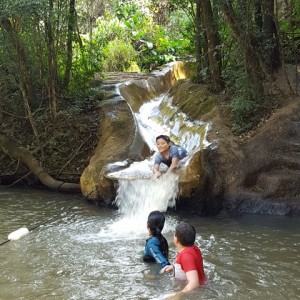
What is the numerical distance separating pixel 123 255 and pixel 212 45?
6.77m

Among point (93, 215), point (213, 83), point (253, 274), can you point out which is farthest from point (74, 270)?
point (213, 83)

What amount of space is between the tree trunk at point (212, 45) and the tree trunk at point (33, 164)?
4521mm

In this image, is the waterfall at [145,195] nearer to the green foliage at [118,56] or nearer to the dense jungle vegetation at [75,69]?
the dense jungle vegetation at [75,69]

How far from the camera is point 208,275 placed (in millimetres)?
5238

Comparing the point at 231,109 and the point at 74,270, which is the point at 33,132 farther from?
the point at 74,270

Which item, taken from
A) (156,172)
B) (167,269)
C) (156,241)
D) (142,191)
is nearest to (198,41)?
(156,172)

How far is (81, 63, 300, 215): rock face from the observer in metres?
8.10

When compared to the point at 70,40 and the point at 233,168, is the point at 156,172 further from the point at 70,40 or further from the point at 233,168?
the point at 70,40

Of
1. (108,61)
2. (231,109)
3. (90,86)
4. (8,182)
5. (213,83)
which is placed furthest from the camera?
(108,61)

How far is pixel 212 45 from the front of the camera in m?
11.1

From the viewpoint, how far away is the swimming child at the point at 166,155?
8.09m

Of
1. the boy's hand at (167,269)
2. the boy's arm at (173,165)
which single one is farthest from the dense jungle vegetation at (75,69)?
the boy's hand at (167,269)

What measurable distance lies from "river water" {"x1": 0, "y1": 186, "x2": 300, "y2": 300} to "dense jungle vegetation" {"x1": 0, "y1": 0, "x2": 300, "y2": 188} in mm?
2440

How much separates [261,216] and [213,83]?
15.5 ft
